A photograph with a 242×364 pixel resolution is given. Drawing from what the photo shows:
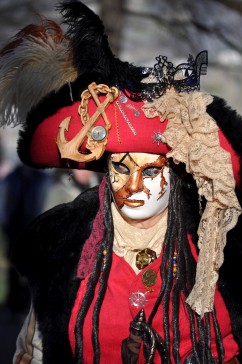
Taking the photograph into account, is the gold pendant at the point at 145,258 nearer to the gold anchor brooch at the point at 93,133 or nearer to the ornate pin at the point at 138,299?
the ornate pin at the point at 138,299

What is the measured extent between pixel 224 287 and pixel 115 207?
0.67 metres

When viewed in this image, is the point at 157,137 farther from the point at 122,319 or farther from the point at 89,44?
the point at 122,319

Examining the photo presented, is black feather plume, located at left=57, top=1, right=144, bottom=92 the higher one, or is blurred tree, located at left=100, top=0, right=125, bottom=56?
blurred tree, located at left=100, top=0, right=125, bottom=56

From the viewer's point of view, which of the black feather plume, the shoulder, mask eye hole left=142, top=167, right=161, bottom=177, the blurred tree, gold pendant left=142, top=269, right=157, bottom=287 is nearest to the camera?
the black feather plume

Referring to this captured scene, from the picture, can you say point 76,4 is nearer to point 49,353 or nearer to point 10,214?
point 49,353

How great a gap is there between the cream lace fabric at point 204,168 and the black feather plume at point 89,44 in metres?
0.25

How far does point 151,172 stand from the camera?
167 inches

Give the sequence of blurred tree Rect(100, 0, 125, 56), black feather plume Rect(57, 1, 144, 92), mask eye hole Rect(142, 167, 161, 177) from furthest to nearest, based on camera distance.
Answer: blurred tree Rect(100, 0, 125, 56), mask eye hole Rect(142, 167, 161, 177), black feather plume Rect(57, 1, 144, 92)

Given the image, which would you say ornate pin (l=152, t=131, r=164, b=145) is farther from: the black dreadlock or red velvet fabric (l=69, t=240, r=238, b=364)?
red velvet fabric (l=69, t=240, r=238, b=364)

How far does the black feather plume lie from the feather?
9cm

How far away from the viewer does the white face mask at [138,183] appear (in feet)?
13.8

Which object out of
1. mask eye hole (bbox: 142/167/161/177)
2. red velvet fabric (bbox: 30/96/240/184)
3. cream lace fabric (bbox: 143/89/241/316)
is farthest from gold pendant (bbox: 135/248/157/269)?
red velvet fabric (bbox: 30/96/240/184)

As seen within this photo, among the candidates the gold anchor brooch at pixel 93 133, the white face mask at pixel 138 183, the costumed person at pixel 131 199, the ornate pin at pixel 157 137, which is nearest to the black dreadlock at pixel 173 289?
the costumed person at pixel 131 199

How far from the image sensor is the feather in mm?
4145
